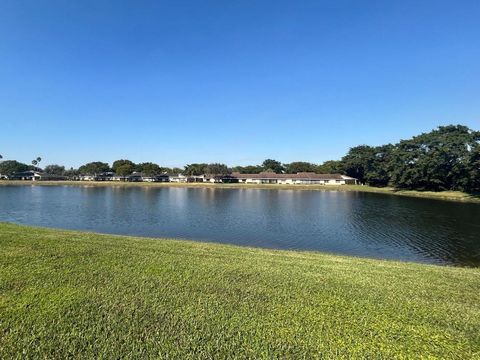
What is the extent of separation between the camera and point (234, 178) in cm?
13412

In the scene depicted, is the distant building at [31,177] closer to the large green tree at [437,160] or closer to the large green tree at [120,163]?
the large green tree at [120,163]

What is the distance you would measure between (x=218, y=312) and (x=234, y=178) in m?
129

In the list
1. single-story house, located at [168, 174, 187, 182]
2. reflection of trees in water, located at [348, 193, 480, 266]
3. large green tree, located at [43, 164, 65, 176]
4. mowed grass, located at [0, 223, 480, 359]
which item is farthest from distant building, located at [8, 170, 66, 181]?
mowed grass, located at [0, 223, 480, 359]

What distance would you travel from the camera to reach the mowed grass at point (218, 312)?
4488mm

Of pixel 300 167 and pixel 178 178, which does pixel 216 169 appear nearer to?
pixel 178 178

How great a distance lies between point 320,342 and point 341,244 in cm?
1928

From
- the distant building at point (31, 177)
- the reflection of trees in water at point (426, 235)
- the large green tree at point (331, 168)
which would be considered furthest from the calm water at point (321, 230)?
the distant building at point (31, 177)

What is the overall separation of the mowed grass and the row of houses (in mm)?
117943

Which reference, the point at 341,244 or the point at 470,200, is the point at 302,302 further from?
the point at 470,200

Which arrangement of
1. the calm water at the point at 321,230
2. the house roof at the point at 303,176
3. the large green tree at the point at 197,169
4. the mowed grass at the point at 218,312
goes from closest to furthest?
the mowed grass at the point at 218,312 < the calm water at the point at 321,230 < the house roof at the point at 303,176 < the large green tree at the point at 197,169

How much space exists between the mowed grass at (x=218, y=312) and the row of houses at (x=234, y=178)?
387ft

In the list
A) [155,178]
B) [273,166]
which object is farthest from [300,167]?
[155,178]

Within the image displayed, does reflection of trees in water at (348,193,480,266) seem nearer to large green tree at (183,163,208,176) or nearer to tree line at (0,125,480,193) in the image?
tree line at (0,125,480,193)

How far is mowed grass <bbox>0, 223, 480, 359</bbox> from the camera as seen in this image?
14.7 feet
